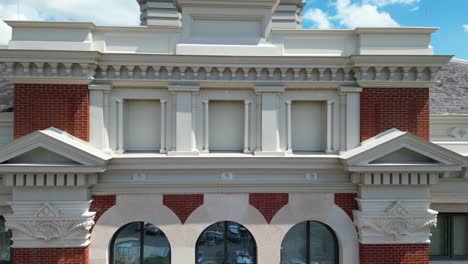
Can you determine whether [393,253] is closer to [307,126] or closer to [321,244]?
[321,244]

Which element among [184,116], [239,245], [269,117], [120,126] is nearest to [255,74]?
[269,117]

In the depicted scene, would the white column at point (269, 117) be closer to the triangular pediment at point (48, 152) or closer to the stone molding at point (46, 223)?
the triangular pediment at point (48, 152)

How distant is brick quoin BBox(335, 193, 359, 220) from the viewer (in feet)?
31.9

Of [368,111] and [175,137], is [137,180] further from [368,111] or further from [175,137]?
[368,111]

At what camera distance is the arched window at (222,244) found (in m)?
9.69

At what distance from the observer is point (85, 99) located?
30.6 ft

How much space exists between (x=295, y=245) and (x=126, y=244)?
4.19 meters

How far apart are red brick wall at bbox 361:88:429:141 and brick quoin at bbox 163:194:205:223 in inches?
171

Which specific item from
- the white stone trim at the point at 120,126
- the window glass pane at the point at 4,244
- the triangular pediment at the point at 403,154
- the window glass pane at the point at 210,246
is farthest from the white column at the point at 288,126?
the window glass pane at the point at 4,244

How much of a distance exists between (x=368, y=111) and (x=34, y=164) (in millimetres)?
7907

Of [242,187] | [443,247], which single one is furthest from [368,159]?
[443,247]

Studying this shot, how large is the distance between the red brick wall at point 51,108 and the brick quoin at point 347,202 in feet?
20.7

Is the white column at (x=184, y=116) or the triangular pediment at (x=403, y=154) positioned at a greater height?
the white column at (x=184, y=116)

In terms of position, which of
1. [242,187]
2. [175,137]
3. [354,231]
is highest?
[175,137]
